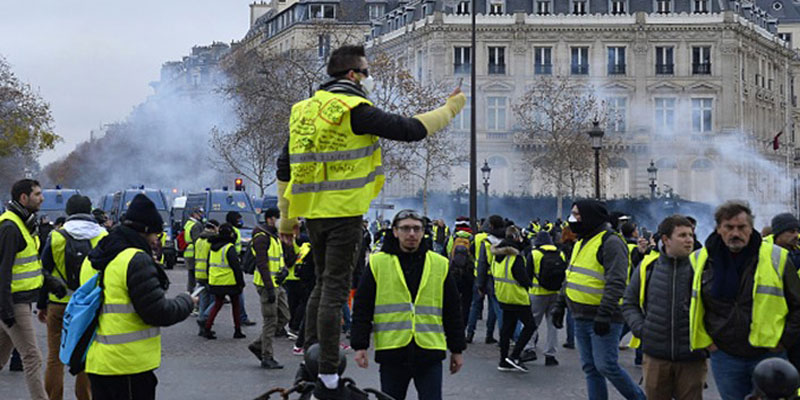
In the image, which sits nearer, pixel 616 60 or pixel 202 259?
pixel 202 259

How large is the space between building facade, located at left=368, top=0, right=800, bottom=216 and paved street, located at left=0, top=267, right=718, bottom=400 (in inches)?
1998

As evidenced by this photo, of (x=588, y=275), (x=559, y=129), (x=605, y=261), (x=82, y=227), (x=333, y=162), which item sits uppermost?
(x=559, y=129)

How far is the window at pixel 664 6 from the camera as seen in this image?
66.7m

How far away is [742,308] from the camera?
21.4 ft

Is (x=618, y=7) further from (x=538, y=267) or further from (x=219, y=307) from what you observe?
(x=538, y=267)

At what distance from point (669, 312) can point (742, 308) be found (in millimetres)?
949

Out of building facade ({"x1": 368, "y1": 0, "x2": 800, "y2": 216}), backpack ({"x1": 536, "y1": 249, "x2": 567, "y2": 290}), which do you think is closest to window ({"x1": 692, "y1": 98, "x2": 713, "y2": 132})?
building facade ({"x1": 368, "y1": 0, "x2": 800, "y2": 216})

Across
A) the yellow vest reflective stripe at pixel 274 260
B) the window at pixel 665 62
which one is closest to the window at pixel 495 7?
the window at pixel 665 62

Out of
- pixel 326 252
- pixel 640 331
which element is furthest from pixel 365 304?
pixel 640 331

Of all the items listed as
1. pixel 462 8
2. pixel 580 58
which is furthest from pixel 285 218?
pixel 580 58

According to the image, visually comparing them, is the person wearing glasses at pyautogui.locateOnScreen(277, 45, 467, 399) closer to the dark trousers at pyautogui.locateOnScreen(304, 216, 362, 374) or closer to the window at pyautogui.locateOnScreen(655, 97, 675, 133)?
the dark trousers at pyautogui.locateOnScreen(304, 216, 362, 374)

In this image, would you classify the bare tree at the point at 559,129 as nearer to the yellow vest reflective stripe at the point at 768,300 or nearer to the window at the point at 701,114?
the window at the point at 701,114

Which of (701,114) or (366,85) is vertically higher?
(701,114)

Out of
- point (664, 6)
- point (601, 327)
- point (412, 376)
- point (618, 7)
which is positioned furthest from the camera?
point (664, 6)
